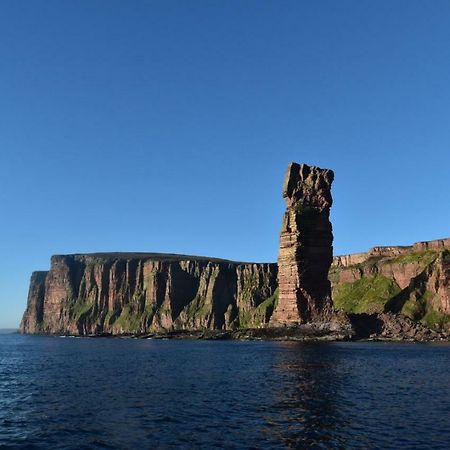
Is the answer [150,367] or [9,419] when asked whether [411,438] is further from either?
[150,367]

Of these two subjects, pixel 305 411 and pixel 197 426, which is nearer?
pixel 197 426

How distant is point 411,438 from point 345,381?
3445cm

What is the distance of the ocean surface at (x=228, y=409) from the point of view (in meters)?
39.5

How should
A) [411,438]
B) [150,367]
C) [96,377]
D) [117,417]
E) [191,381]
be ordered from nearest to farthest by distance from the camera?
[411,438] < [117,417] < [191,381] < [96,377] < [150,367]

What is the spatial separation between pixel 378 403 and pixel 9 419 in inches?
1383

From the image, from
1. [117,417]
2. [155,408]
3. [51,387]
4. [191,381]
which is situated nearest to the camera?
[117,417]

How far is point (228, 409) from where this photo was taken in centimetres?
5184

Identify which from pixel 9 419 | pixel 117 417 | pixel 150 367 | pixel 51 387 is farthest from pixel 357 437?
pixel 150 367

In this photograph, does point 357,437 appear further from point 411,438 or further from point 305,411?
point 305,411

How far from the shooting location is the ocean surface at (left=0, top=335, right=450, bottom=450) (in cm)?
3947

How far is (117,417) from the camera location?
157 ft

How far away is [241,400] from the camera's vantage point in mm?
57344

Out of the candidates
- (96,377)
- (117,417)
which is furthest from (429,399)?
(96,377)

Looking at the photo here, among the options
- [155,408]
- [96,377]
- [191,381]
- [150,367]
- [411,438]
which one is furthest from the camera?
[150,367]
